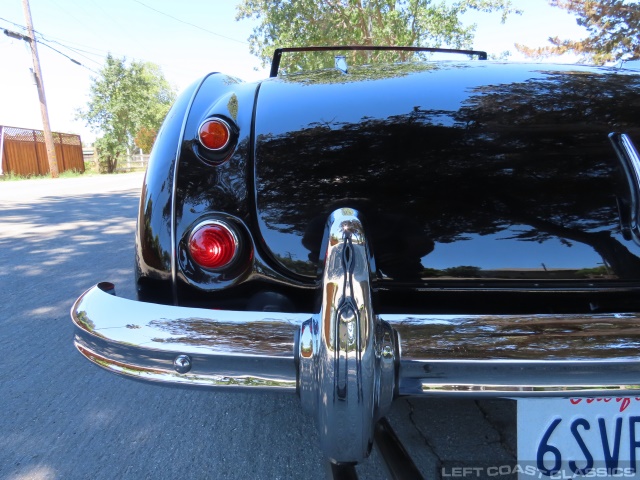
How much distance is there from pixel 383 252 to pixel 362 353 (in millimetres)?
393

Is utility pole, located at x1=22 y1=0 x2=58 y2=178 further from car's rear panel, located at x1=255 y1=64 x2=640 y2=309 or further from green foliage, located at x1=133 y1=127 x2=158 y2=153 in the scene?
car's rear panel, located at x1=255 y1=64 x2=640 y2=309

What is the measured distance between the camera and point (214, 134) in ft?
4.41

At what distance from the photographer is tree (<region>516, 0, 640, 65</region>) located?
11.7 m

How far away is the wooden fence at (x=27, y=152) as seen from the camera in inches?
800

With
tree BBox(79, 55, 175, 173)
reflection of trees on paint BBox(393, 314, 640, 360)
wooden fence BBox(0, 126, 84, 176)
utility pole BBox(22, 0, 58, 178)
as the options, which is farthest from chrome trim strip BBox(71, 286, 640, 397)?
tree BBox(79, 55, 175, 173)

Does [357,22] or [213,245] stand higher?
[357,22]

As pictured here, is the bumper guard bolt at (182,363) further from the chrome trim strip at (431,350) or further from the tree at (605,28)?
the tree at (605,28)

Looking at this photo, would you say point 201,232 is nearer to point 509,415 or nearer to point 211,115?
point 211,115

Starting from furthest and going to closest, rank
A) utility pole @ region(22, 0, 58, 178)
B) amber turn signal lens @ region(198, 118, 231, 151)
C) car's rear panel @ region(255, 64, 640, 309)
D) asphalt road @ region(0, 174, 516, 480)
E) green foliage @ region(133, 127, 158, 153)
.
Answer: green foliage @ region(133, 127, 158, 153), utility pole @ region(22, 0, 58, 178), asphalt road @ region(0, 174, 516, 480), amber turn signal lens @ region(198, 118, 231, 151), car's rear panel @ region(255, 64, 640, 309)

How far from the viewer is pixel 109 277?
385 centimetres

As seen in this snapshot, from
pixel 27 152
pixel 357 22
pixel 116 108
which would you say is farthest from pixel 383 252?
pixel 116 108

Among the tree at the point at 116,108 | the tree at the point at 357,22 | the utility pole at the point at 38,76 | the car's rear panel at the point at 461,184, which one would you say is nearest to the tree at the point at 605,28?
the tree at the point at 357,22

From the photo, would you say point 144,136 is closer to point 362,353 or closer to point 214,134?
point 214,134

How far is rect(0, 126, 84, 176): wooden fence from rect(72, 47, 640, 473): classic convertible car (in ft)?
76.6
